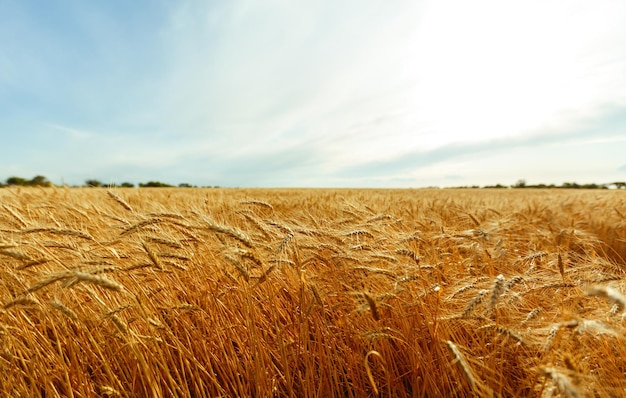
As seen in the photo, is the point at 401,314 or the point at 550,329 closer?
the point at 550,329

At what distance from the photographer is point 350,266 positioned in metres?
1.58

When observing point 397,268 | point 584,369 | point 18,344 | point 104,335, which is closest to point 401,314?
point 397,268

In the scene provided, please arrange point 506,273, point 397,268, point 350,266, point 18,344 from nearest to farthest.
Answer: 1. point 18,344
2. point 350,266
3. point 397,268
4. point 506,273

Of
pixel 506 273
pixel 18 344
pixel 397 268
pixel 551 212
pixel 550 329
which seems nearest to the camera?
pixel 550 329

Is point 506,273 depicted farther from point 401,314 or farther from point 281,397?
point 281,397

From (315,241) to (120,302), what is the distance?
1.14m

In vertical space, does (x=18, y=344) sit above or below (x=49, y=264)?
below

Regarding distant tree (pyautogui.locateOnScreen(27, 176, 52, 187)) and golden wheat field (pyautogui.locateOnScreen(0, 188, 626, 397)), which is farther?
distant tree (pyautogui.locateOnScreen(27, 176, 52, 187))

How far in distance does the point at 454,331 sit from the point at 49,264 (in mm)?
2354

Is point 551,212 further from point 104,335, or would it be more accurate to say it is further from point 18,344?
point 18,344

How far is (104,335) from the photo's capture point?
140 centimetres

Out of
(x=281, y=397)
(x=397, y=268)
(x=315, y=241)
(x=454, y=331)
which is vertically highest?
(x=315, y=241)

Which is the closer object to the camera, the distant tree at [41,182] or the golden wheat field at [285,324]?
the golden wheat field at [285,324]

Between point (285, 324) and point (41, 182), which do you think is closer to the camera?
point (285, 324)
